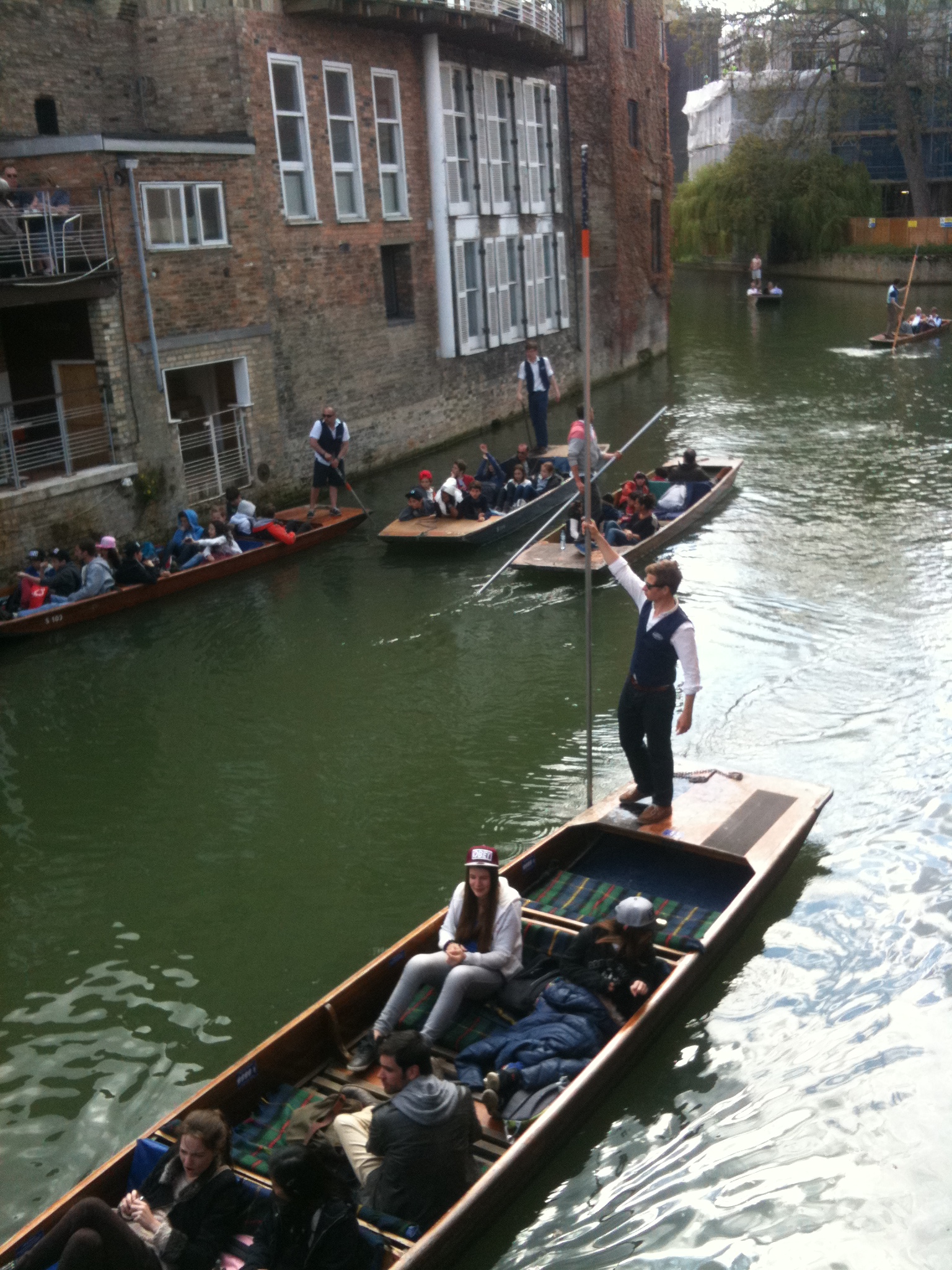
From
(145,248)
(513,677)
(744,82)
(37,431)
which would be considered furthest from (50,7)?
(744,82)

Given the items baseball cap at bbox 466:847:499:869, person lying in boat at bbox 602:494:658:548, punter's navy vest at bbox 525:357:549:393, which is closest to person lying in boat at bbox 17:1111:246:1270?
baseball cap at bbox 466:847:499:869

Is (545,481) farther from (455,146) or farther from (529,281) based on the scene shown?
(529,281)

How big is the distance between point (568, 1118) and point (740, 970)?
1.84 meters

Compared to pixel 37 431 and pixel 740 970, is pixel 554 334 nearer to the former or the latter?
pixel 37 431

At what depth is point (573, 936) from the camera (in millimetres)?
6391

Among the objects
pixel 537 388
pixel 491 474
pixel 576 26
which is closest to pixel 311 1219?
pixel 491 474

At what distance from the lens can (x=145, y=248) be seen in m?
14.4

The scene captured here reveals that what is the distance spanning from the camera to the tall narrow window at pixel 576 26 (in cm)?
2484

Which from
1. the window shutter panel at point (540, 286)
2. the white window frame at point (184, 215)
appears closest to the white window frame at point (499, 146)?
the window shutter panel at point (540, 286)

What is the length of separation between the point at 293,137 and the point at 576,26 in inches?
420

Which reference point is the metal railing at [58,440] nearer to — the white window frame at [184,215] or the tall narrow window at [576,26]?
the white window frame at [184,215]

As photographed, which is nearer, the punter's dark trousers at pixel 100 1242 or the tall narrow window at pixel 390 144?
the punter's dark trousers at pixel 100 1242

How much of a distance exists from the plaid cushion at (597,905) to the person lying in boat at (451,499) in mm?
8260

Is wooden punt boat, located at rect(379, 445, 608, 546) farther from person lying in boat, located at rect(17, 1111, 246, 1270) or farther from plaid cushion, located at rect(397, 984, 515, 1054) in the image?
person lying in boat, located at rect(17, 1111, 246, 1270)
